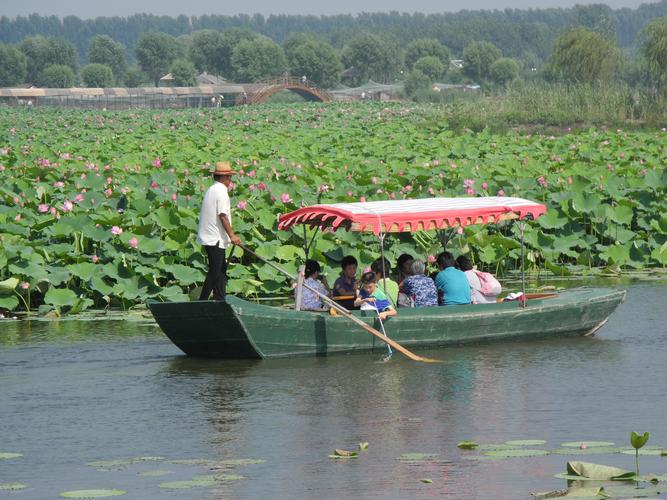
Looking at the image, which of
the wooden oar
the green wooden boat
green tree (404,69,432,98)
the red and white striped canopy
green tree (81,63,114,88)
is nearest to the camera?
the green wooden boat

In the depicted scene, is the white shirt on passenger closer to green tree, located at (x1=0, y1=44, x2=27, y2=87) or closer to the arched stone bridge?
the arched stone bridge

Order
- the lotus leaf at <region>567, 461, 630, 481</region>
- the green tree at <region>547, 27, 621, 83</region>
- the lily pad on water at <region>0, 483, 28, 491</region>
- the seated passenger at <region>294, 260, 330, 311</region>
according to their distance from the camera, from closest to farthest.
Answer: the lotus leaf at <region>567, 461, 630, 481</region>, the lily pad on water at <region>0, 483, 28, 491</region>, the seated passenger at <region>294, 260, 330, 311</region>, the green tree at <region>547, 27, 621, 83</region>

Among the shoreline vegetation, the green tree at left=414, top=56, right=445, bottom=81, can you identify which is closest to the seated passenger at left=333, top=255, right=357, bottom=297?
the shoreline vegetation

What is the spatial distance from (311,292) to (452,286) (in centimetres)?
141

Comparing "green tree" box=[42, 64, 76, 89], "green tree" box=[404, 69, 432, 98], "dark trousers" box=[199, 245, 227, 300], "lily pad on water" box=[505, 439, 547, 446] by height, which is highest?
"dark trousers" box=[199, 245, 227, 300]

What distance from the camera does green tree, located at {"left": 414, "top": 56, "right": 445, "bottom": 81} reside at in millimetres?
192750

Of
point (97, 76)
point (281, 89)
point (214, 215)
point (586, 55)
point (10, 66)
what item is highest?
point (586, 55)

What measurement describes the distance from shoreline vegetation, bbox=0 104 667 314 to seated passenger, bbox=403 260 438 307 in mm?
2110

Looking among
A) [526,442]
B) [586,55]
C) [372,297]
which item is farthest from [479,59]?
[526,442]

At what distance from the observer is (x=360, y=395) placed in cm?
1092

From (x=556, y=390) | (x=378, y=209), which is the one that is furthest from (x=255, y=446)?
(x=378, y=209)

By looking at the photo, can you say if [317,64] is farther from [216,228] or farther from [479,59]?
[216,228]

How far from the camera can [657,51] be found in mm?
44125

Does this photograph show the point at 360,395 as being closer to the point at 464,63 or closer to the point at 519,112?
the point at 519,112
